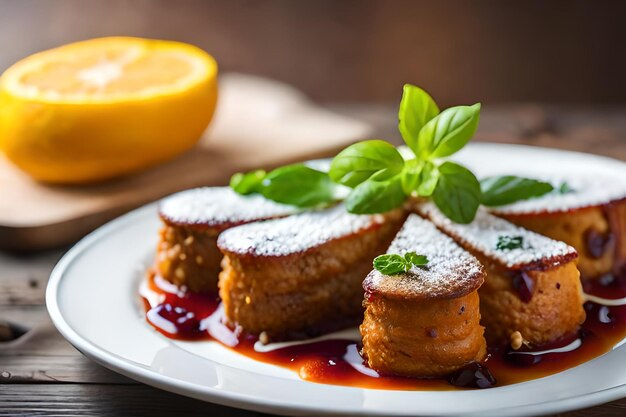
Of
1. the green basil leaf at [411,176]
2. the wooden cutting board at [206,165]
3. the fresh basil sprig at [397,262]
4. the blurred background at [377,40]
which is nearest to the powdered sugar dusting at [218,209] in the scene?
the green basil leaf at [411,176]

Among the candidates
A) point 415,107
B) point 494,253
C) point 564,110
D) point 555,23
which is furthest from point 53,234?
point 555,23

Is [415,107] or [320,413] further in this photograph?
[415,107]

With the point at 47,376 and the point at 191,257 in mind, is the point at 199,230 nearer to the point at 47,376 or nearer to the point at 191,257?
the point at 191,257

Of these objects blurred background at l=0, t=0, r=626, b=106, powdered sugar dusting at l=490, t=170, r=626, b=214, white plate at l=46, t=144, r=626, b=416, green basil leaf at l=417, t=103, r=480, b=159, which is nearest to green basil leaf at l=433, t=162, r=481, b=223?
green basil leaf at l=417, t=103, r=480, b=159

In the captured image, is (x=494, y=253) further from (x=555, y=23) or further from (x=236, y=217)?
(x=555, y=23)

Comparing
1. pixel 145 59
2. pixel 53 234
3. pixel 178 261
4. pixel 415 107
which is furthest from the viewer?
pixel 145 59

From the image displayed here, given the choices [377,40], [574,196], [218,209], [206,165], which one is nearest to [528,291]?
[574,196]

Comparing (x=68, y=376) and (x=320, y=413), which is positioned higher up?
(x=320, y=413)
